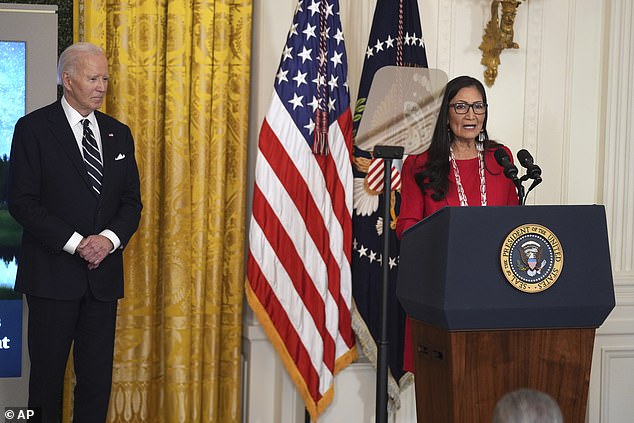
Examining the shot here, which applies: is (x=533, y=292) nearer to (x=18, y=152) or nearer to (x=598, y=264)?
(x=598, y=264)

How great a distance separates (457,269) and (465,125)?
1323mm

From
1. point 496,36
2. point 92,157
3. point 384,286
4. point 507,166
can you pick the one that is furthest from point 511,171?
point 496,36

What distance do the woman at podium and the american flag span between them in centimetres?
61

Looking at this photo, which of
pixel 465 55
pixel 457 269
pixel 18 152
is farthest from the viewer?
pixel 465 55

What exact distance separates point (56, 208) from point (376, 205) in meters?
1.55

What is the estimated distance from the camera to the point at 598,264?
7.66ft

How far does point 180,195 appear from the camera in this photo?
3963 millimetres

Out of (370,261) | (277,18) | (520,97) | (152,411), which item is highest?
(277,18)

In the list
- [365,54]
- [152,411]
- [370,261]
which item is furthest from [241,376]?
[365,54]

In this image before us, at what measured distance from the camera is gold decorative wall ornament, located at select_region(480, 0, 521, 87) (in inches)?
170

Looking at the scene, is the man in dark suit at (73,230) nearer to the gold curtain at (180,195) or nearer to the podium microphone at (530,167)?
the gold curtain at (180,195)

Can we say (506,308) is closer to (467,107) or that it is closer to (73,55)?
(467,107)

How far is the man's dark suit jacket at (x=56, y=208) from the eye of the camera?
10.8 ft

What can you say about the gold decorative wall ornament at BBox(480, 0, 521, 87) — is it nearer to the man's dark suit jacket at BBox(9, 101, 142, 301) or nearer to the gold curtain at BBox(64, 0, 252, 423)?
the gold curtain at BBox(64, 0, 252, 423)
